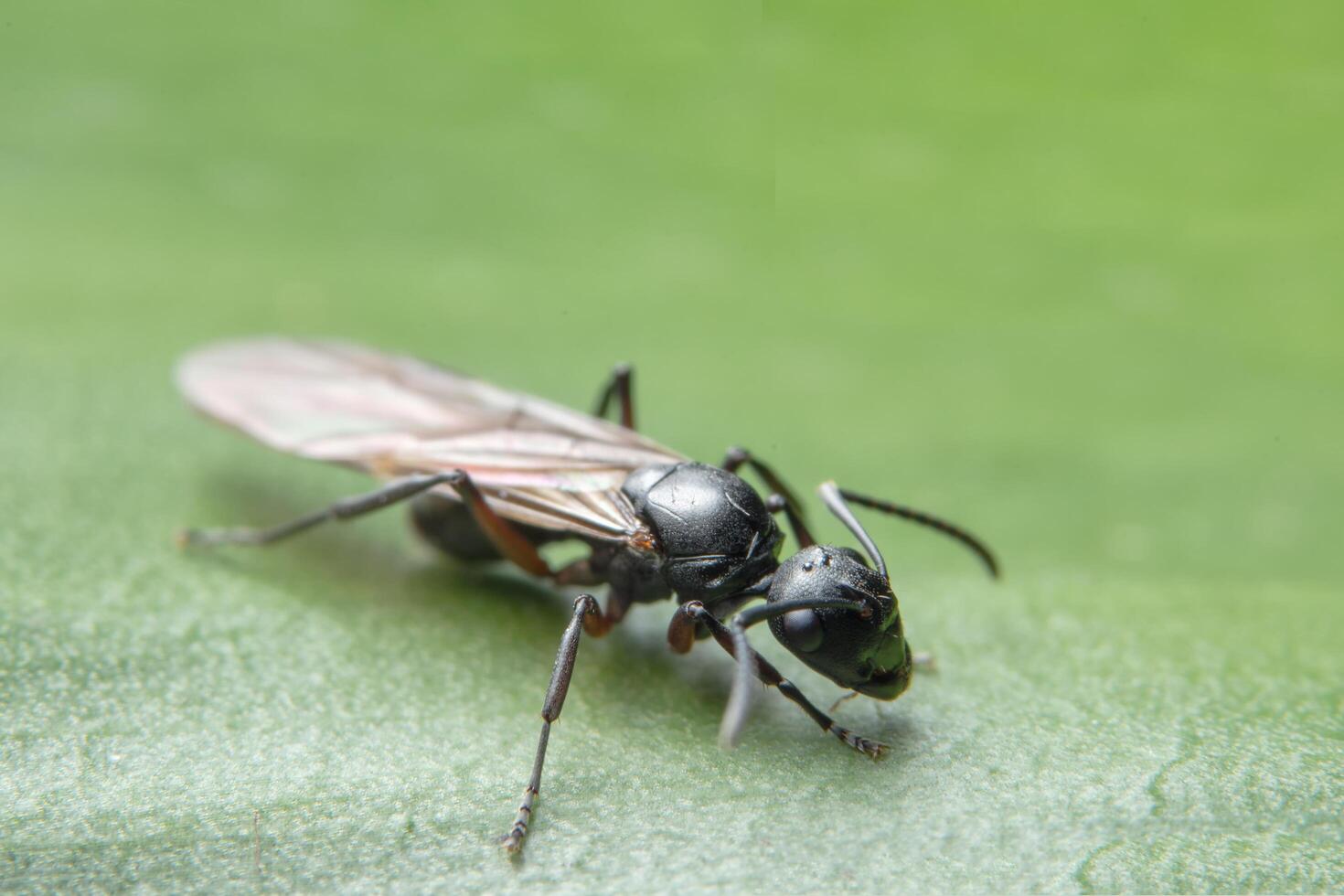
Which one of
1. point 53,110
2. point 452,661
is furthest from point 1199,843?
point 53,110

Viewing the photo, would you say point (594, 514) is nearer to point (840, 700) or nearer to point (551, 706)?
point (551, 706)

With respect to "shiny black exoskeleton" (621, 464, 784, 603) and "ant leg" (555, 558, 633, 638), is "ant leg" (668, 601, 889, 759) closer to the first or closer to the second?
"shiny black exoskeleton" (621, 464, 784, 603)

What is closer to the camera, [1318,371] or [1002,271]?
[1318,371]

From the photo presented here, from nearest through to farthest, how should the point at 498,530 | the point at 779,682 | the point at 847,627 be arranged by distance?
the point at 847,627
the point at 779,682
the point at 498,530

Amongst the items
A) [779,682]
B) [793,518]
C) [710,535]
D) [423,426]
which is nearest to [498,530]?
[423,426]

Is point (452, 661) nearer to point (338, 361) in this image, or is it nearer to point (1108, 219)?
point (338, 361)

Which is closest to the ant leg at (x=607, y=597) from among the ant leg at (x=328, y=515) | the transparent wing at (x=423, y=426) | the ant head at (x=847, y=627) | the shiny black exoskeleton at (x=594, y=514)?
the shiny black exoskeleton at (x=594, y=514)
